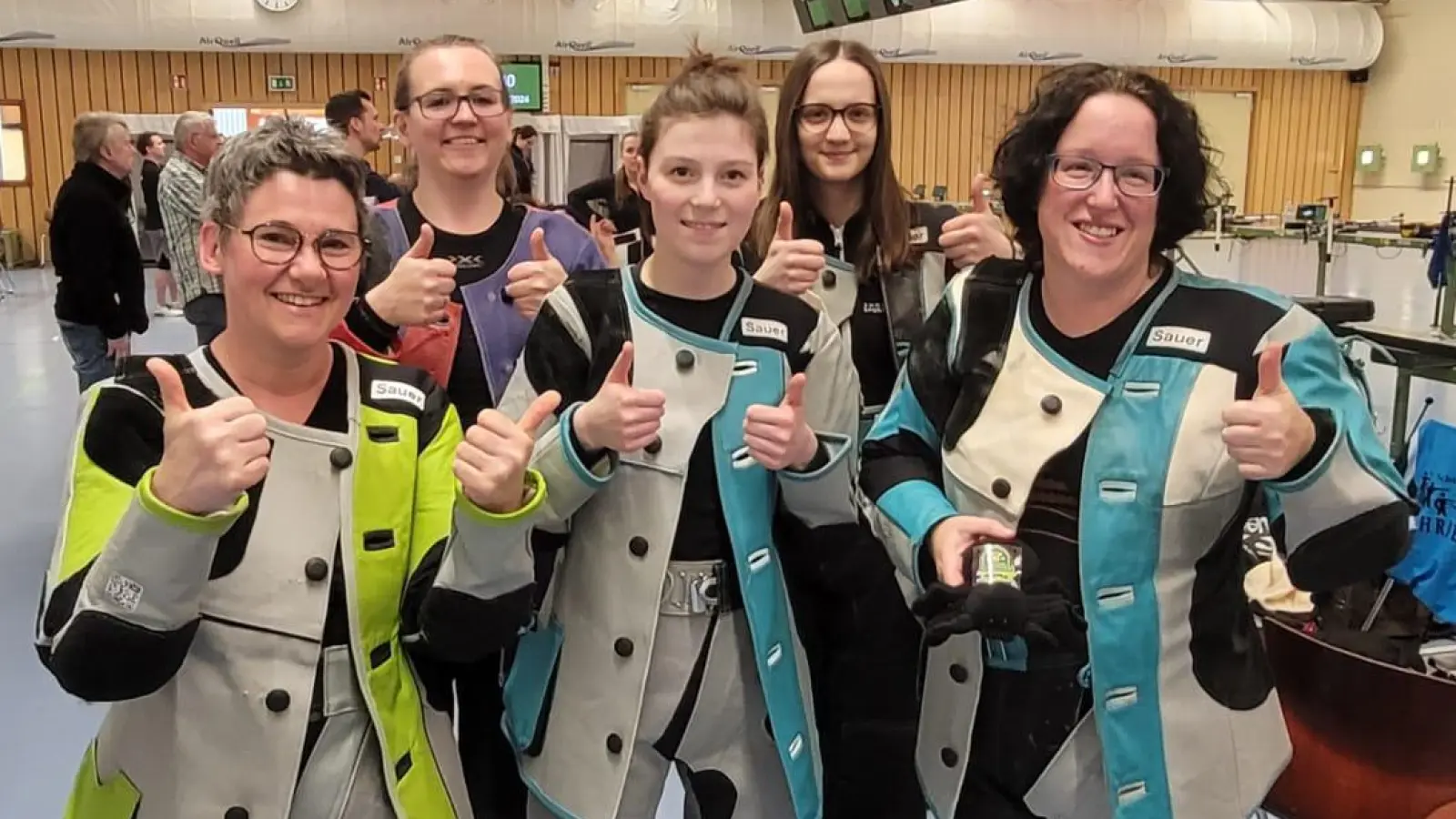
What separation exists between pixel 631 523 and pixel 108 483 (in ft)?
2.52

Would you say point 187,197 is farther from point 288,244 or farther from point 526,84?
point 526,84

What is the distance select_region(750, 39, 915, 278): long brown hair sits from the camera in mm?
2668

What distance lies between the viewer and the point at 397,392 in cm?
180

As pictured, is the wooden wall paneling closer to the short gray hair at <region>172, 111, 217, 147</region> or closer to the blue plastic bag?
the short gray hair at <region>172, 111, 217, 147</region>

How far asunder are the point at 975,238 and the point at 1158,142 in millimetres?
786

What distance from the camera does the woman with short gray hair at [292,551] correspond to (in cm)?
162

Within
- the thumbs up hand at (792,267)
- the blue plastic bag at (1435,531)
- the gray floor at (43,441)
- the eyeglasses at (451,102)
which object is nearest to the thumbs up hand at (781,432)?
the thumbs up hand at (792,267)

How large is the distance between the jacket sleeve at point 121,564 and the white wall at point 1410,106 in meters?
21.8

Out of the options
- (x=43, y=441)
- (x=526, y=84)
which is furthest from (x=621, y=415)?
(x=526, y=84)

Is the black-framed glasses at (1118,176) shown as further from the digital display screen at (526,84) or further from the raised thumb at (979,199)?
the digital display screen at (526,84)

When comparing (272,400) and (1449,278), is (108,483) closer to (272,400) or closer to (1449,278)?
(272,400)

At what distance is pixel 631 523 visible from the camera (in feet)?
6.51

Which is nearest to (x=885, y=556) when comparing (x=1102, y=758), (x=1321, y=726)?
(x=1102, y=758)

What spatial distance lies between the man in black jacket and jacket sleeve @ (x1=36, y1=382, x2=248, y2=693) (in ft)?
16.9
